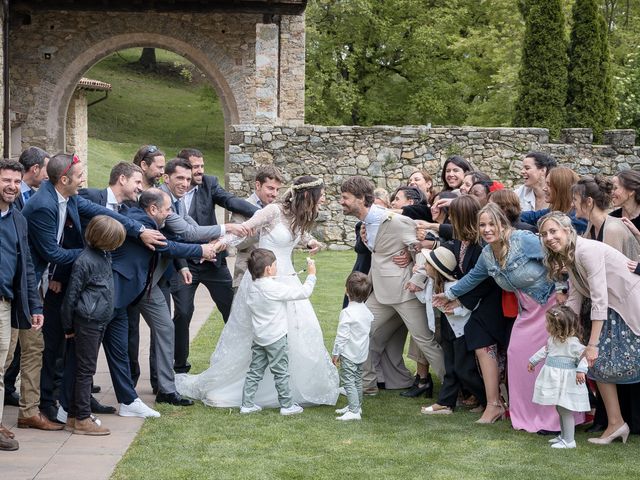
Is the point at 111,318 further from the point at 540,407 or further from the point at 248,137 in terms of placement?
the point at 248,137

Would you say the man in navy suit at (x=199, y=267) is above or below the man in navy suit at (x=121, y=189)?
below

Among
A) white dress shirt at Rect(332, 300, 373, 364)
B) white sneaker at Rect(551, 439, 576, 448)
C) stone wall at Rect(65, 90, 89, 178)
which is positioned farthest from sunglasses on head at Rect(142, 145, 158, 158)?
stone wall at Rect(65, 90, 89, 178)

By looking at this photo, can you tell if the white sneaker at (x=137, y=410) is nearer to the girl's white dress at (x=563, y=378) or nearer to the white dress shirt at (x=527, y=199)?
the girl's white dress at (x=563, y=378)

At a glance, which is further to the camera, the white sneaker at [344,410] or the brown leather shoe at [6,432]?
the white sneaker at [344,410]

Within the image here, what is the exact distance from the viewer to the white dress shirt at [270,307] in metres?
7.64

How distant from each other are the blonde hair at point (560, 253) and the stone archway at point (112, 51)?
15595mm

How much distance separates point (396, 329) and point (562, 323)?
215 cm

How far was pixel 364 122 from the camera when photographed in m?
36.5

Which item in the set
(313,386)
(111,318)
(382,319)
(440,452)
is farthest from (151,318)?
(440,452)

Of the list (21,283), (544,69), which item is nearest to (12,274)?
(21,283)

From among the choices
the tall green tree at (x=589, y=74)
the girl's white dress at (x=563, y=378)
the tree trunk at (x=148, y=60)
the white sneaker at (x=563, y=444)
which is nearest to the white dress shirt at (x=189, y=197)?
the girl's white dress at (x=563, y=378)

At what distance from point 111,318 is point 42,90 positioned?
51.6ft

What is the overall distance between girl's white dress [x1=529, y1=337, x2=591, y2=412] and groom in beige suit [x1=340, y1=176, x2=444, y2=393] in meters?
1.40

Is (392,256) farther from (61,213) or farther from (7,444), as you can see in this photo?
(7,444)
